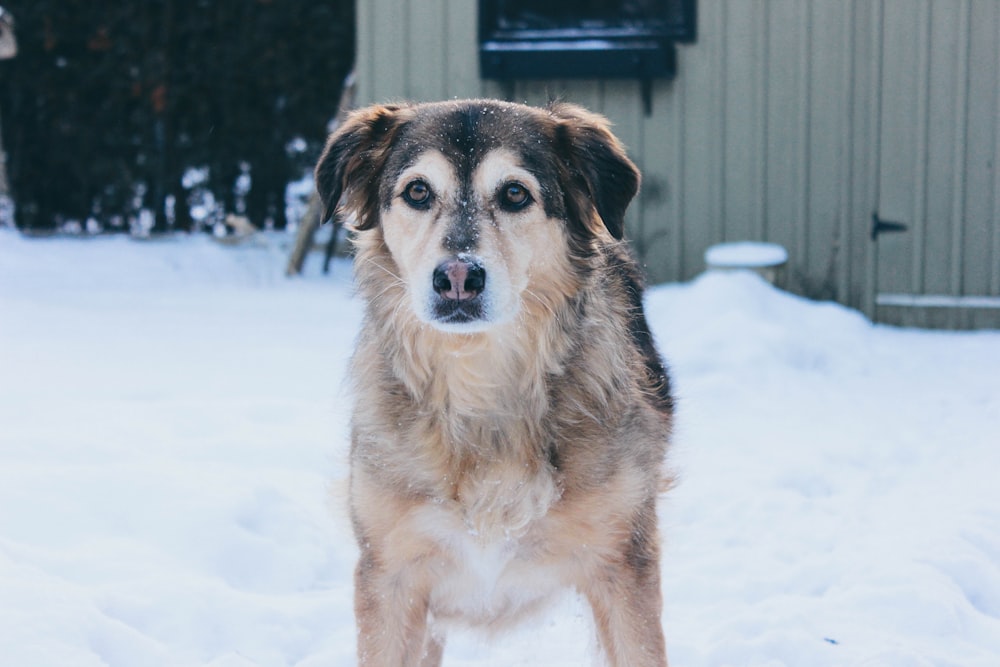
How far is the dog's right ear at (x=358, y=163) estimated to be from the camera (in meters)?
2.72

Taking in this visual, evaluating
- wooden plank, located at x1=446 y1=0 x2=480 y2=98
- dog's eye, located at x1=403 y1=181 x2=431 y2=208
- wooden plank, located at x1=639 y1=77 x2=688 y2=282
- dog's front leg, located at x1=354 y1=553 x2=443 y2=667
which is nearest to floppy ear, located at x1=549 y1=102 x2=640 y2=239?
dog's eye, located at x1=403 y1=181 x2=431 y2=208

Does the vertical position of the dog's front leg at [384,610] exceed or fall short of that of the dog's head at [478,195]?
it falls short

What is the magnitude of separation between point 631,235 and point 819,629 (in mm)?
4275

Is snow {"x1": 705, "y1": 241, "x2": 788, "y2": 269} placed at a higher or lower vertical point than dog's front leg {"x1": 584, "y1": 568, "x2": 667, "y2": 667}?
higher

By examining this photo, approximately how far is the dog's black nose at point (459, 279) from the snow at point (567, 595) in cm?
45

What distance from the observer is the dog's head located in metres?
2.39

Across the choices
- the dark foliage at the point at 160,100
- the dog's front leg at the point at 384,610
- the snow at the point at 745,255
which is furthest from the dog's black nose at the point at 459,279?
the dark foliage at the point at 160,100

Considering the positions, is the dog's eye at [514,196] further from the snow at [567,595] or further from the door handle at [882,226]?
the door handle at [882,226]

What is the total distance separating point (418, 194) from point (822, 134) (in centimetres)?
462

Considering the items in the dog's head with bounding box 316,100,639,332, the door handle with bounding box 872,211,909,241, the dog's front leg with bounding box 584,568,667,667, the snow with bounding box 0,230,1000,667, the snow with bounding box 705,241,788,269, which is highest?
the dog's head with bounding box 316,100,639,332

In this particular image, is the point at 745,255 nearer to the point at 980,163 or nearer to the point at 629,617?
the point at 980,163

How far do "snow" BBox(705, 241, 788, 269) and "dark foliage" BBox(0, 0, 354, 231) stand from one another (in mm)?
4544

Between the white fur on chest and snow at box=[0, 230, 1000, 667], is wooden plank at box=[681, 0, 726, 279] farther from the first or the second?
the white fur on chest

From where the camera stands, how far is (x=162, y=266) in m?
8.81
